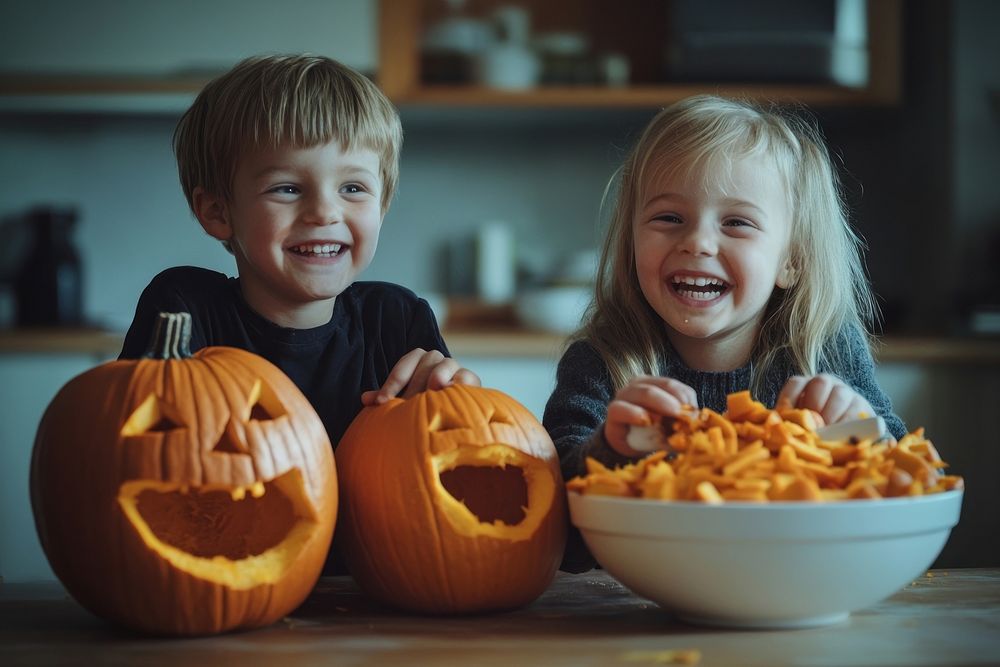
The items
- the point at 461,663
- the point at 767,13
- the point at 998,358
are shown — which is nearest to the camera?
the point at 461,663

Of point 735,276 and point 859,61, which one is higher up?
point 859,61

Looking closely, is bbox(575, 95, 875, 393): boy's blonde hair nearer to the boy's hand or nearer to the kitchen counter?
the boy's hand

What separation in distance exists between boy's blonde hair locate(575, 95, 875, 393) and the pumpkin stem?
1.74 feet

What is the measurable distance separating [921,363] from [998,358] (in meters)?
0.16

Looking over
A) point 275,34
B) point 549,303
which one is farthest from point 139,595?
point 275,34

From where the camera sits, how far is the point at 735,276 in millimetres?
1190

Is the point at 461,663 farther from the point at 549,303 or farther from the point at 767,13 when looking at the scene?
the point at 767,13

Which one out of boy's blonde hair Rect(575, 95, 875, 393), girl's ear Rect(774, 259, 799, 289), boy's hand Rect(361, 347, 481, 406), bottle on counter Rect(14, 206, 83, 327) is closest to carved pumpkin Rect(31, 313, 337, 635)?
boy's hand Rect(361, 347, 481, 406)

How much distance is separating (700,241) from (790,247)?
0.20 meters

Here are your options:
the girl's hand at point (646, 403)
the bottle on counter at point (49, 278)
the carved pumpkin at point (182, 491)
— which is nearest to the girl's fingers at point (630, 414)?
the girl's hand at point (646, 403)

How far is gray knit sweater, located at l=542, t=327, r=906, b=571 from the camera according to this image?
1153 mm

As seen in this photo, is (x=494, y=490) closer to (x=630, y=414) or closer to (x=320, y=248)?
(x=630, y=414)

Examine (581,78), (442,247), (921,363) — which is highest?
(581,78)

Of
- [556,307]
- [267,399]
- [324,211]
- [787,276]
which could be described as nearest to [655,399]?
[267,399]
